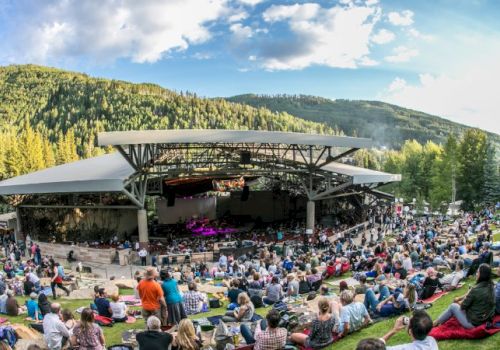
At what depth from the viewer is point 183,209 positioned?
36438 millimetres

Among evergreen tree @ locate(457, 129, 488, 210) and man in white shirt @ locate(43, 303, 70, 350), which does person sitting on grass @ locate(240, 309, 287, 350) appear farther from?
evergreen tree @ locate(457, 129, 488, 210)

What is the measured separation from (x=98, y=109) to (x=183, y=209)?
128 meters

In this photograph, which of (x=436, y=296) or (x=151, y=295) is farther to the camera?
(x=436, y=296)

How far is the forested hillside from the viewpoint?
143 metres

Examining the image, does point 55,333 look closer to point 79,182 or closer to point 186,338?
point 186,338

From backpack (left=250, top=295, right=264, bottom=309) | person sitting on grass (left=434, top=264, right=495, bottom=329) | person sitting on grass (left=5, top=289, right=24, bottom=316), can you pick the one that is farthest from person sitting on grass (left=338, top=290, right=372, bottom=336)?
person sitting on grass (left=5, top=289, right=24, bottom=316)

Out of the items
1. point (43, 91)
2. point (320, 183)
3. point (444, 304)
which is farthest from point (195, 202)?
point (43, 91)

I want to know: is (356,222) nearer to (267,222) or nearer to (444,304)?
(267,222)

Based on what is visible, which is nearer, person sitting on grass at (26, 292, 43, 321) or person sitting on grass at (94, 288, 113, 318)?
person sitting on grass at (94, 288, 113, 318)

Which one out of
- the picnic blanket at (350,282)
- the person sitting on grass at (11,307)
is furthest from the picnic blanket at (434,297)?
the person sitting on grass at (11,307)

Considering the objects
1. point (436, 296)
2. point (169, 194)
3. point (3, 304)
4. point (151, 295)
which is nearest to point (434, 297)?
point (436, 296)

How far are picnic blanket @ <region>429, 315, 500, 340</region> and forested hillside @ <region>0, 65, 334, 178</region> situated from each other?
124 m

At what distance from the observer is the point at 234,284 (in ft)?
34.9

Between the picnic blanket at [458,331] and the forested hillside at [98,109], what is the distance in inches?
4889
